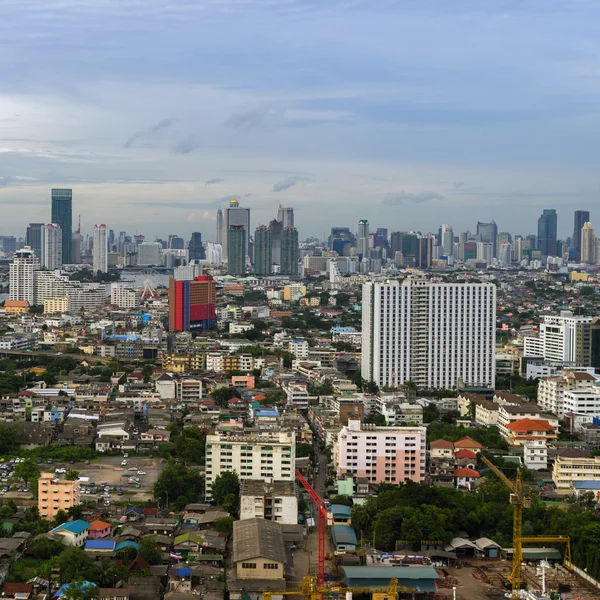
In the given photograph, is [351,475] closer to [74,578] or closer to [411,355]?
[74,578]

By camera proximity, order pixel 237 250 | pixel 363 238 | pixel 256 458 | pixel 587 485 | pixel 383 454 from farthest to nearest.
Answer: pixel 363 238 → pixel 237 250 → pixel 383 454 → pixel 587 485 → pixel 256 458

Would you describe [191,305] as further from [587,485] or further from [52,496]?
[52,496]

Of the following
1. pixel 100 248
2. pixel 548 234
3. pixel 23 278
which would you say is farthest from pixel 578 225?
pixel 23 278

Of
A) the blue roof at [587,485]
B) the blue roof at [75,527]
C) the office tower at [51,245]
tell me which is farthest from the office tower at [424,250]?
the blue roof at [75,527]

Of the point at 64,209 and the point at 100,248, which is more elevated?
the point at 64,209

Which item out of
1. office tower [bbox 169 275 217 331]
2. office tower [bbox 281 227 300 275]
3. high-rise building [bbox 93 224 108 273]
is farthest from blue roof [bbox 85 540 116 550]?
office tower [bbox 281 227 300 275]

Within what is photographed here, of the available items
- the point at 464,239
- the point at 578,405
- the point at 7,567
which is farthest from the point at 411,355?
the point at 464,239
